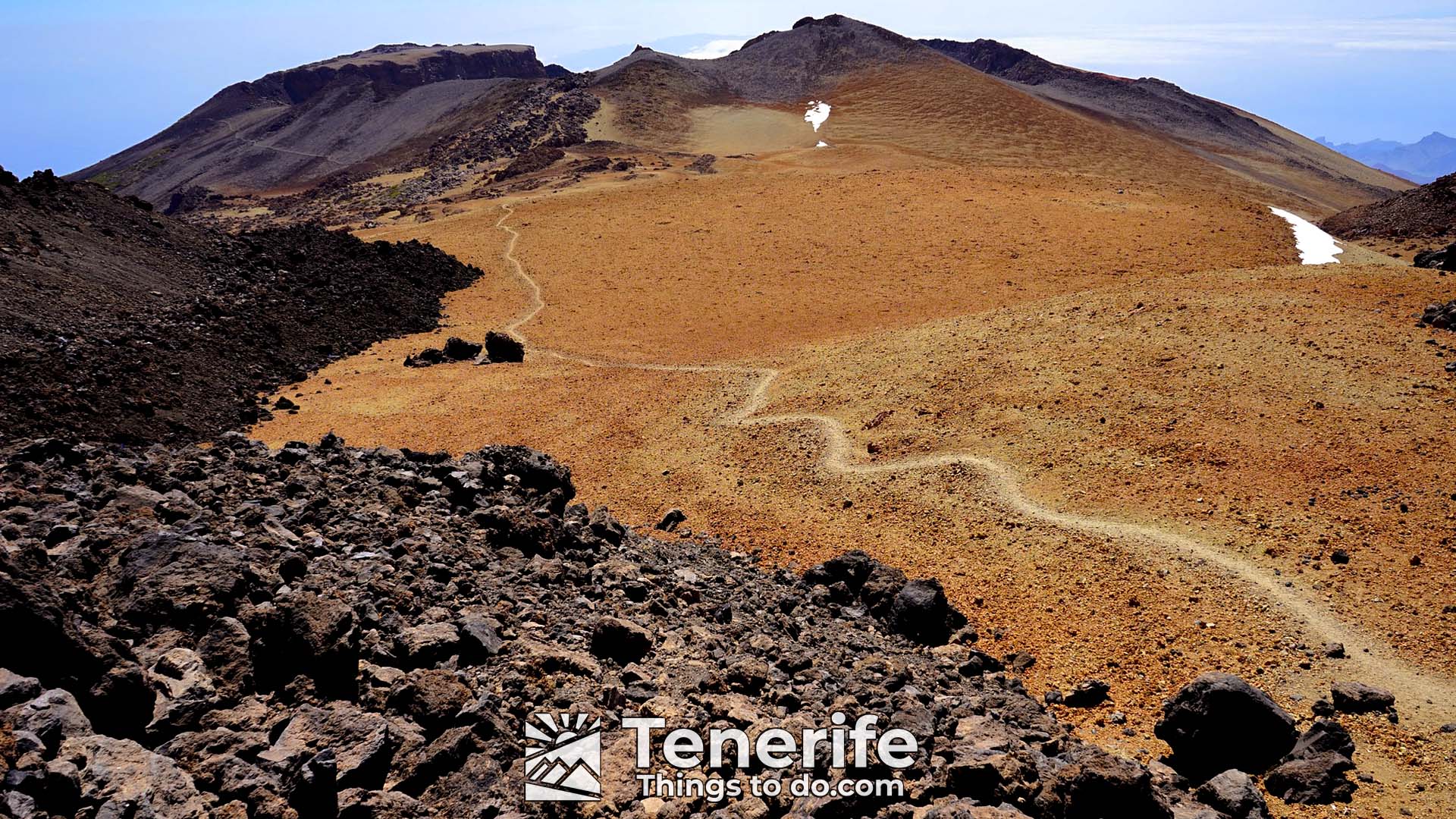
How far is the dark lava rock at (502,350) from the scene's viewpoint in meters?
27.1

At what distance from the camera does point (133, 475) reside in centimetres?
1148

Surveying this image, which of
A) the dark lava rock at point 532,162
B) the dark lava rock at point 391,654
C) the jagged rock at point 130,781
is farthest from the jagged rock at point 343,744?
the dark lava rock at point 532,162

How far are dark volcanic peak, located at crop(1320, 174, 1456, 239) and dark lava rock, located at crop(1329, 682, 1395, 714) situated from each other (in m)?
31.5

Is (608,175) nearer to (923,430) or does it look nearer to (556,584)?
(923,430)

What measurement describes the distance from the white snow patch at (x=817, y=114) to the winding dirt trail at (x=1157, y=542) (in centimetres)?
5177

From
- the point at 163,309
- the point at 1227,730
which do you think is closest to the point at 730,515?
the point at 1227,730

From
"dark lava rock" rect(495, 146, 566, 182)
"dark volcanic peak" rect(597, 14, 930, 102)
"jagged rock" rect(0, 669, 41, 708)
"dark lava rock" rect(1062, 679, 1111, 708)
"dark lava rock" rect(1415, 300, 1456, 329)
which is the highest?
"dark volcanic peak" rect(597, 14, 930, 102)

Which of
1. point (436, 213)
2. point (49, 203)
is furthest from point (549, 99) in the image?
point (49, 203)

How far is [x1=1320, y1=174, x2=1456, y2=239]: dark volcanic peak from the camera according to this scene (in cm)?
3272

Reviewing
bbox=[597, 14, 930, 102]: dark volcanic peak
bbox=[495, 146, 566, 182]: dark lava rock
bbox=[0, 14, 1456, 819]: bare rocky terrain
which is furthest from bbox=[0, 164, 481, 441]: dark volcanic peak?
bbox=[597, 14, 930, 102]: dark volcanic peak

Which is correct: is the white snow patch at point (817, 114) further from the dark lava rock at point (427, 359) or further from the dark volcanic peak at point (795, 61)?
the dark lava rock at point (427, 359)

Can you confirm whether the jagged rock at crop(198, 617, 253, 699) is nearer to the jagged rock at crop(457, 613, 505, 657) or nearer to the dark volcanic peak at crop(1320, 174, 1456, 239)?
the jagged rock at crop(457, 613, 505, 657)

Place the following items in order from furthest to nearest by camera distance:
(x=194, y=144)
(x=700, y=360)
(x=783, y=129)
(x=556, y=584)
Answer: (x=194, y=144) < (x=783, y=129) < (x=700, y=360) < (x=556, y=584)

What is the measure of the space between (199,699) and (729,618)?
20.7ft
